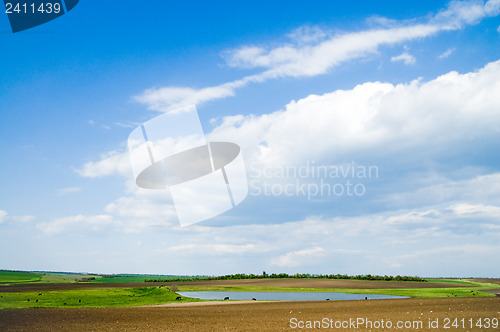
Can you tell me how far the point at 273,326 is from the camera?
2859 cm

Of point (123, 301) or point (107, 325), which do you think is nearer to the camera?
point (107, 325)

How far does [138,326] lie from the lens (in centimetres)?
2931

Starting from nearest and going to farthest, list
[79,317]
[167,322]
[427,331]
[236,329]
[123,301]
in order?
[427,331], [236,329], [167,322], [79,317], [123,301]

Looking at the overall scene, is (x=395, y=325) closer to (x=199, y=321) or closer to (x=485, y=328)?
(x=485, y=328)

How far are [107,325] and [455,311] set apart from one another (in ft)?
100

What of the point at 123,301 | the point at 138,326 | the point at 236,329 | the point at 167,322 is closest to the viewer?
the point at 236,329

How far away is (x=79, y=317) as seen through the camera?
1380 inches

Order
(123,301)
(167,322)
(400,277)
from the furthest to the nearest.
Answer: (400,277) < (123,301) < (167,322)

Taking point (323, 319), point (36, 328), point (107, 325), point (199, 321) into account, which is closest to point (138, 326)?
point (107, 325)

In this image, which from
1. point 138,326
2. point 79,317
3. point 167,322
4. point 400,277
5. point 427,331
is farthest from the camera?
point 400,277

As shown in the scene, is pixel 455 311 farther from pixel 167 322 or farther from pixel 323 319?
pixel 167 322

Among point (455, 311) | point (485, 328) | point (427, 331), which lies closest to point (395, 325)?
point (427, 331)

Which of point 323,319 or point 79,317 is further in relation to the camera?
point 79,317

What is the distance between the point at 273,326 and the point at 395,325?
29.1 feet
